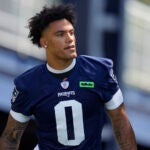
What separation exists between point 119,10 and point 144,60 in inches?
54.7

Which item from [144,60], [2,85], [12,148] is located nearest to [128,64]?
[144,60]

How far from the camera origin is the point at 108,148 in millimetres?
13102

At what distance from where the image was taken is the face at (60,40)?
820 cm

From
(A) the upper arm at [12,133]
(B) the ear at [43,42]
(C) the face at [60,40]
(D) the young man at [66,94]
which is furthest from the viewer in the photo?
(A) the upper arm at [12,133]

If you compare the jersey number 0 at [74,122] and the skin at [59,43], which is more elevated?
the skin at [59,43]

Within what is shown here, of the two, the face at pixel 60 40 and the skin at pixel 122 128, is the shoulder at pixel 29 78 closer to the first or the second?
the face at pixel 60 40

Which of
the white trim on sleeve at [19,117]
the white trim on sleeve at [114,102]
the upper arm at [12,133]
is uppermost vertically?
the white trim on sleeve at [114,102]

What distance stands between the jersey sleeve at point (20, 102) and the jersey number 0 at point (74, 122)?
227 millimetres

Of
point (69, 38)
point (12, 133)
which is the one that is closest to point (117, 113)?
point (69, 38)

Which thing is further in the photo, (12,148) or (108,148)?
(108,148)

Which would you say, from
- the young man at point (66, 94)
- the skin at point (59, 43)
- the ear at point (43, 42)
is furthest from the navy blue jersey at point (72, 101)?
the ear at point (43, 42)

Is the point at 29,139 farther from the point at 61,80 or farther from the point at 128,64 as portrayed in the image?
the point at 61,80

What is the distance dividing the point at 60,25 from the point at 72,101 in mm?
504

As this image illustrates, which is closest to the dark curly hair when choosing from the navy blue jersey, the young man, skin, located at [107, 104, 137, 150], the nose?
the young man
